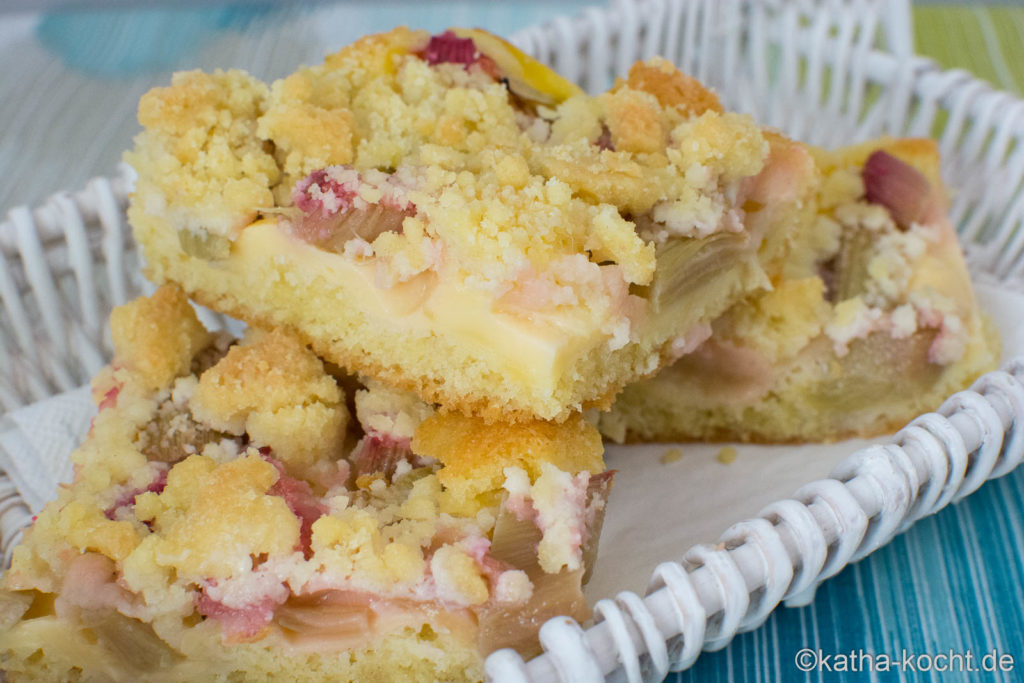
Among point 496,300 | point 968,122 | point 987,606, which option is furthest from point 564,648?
point 968,122

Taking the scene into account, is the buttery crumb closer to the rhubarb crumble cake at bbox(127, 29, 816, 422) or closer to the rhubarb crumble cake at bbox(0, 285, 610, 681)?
the rhubarb crumble cake at bbox(127, 29, 816, 422)

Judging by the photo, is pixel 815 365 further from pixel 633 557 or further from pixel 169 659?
pixel 169 659

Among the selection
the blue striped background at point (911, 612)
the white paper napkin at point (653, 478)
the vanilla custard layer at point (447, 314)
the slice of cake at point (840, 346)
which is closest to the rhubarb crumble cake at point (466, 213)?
the vanilla custard layer at point (447, 314)

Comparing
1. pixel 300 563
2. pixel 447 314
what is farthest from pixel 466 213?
pixel 300 563

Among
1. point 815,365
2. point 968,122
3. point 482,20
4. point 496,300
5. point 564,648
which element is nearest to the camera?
point 564,648

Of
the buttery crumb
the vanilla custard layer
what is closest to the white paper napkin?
the buttery crumb

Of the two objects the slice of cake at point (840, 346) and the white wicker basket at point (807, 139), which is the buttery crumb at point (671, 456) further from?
the white wicker basket at point (807, 139)
